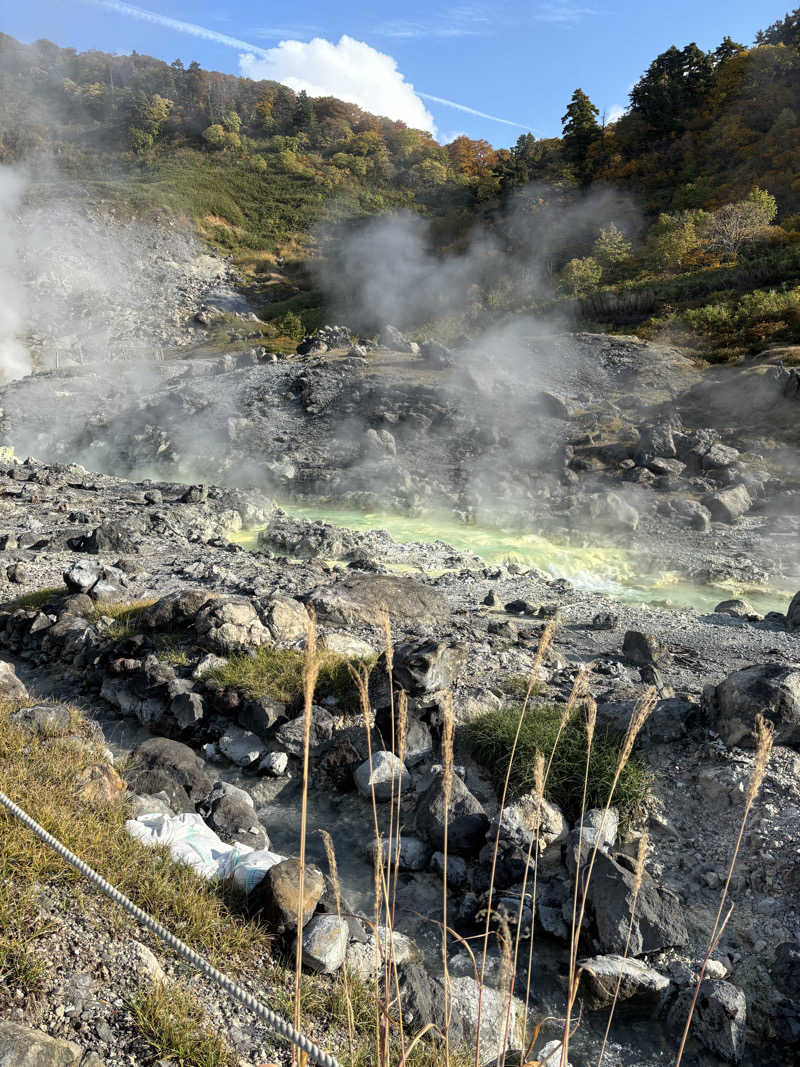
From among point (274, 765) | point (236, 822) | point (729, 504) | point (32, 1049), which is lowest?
point (274, 765)

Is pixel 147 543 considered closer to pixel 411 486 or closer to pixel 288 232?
pixel 411 486

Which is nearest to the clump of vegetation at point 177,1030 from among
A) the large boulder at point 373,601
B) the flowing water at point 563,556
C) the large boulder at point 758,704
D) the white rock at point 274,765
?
the white rock at point 274,765

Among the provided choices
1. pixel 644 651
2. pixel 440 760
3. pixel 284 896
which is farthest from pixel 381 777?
pixel 644 651

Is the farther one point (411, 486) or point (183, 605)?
point (411, 486)

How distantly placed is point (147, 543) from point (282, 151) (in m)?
63.2

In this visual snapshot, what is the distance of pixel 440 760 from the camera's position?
484 cm

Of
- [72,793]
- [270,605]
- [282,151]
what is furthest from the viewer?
[282,151]

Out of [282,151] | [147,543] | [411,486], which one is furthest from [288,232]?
[147,543]

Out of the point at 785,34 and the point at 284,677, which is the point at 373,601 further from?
Result: the point at 785,34

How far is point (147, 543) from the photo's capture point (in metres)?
10.1

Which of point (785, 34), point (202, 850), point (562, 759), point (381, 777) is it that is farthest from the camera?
point (785, 34)

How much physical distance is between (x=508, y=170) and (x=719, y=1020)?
5421cm

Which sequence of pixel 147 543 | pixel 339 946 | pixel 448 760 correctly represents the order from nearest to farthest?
pixel 448 760 → pixel 339 946 → pixel 147 543

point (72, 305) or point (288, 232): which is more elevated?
point (288, 232)
